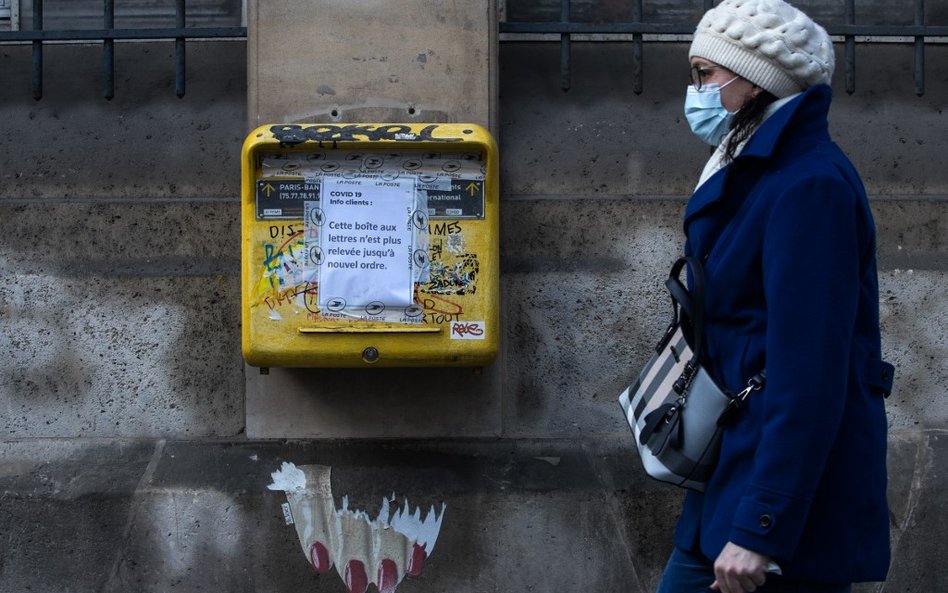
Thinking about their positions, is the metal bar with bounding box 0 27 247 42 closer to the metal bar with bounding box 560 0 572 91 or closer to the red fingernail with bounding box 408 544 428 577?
the metal bar with bounding box 560 0 572 91

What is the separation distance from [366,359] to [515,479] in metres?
0.75

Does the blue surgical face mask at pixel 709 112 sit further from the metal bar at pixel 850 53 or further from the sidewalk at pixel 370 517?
the metal bar at pixel 850 53

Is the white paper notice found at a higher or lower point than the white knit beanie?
lower

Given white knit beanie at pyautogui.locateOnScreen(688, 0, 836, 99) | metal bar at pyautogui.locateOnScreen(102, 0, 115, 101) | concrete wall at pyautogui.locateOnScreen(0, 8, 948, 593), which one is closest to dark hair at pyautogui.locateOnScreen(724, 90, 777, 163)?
white knit beanie at pyautogui.locateOnScreen(688, 0, 836, 99)

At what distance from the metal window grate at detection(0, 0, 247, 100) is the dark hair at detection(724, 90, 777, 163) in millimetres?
2296

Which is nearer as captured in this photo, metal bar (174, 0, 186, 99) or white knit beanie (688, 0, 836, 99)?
white knit beanie (688, 0, 836, 99)

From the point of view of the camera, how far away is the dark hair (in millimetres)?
2426

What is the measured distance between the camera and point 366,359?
12.0ft

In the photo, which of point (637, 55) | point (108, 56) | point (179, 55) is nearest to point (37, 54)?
point (108, 56)

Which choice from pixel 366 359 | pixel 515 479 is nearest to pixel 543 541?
pixel 515 479

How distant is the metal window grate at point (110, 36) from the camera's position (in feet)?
13.8

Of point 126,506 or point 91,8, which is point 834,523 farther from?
point 91,8

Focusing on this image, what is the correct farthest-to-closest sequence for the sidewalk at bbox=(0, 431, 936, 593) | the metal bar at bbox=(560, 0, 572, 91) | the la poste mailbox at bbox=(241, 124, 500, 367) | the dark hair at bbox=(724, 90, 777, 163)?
1. the metal bar at bbox=(560, 0, 572, 91)
2. the sidewalk at bbox=(0, 431, 936, 593)
3. the la poste mailbox at bbox=(241, 124, 500, 367)
4. the dark hair at bbox=(724, 90, 777, 163)

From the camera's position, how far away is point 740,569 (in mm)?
2119
